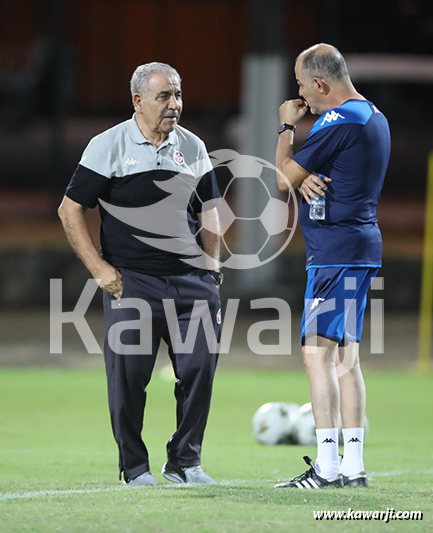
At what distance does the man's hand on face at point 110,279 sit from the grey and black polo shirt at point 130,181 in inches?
5.0

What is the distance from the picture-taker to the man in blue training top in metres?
6.15

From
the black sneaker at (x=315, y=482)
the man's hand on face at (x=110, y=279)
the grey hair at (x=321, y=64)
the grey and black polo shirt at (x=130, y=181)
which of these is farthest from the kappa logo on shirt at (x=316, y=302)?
the grey hair at (x=321, y=64)

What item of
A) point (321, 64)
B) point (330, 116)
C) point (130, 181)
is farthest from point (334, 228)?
point (130, 181)

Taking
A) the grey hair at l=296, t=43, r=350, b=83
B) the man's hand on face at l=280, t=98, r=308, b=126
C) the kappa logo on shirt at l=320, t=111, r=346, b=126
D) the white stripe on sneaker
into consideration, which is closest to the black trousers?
the white stripe on sneaker

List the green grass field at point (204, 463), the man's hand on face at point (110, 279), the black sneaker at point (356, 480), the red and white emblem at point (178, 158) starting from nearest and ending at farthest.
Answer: the green grass field at point (204, 463)
the black sneaker at point (356, 480)
the man's hand on face at point (110, 279)
the red and white emblem at point (178, 158)

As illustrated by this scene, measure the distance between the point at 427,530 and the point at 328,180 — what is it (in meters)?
2.04

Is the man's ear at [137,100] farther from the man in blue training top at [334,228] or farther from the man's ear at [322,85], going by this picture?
the man's ear at [322,85]

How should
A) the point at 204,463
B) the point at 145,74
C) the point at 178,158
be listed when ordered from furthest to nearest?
the point at 204,463, the point at 178,158, the point at 145,74

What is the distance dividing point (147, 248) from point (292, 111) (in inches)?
43.9

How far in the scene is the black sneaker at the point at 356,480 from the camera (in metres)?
6.23

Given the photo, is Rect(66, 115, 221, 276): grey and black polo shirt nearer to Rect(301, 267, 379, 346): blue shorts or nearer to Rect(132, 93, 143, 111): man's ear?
Rect(132, 93, 143, 111): man's ear

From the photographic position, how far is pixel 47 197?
29578 millimetres

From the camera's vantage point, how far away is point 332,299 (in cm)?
619

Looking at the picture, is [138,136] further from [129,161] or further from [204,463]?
[204,463]
